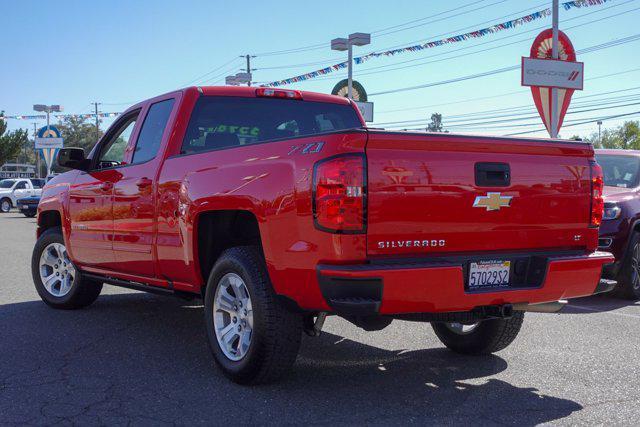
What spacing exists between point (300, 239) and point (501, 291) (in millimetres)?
1221

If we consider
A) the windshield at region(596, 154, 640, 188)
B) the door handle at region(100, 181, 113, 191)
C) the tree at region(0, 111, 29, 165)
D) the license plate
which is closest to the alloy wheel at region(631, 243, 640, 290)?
the windshield at region(596, 154, 640, 188)

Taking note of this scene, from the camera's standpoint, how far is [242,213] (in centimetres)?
486

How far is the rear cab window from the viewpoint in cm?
571

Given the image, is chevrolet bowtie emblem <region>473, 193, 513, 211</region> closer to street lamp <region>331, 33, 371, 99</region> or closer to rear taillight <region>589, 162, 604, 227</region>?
rear taillight <region>589, 162, 604, 227</region>

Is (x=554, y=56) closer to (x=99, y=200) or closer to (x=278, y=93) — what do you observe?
(x=278, y=93)

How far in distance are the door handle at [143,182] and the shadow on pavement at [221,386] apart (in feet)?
4.14

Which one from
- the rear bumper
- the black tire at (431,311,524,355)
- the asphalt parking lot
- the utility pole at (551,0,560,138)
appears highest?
the utility pole at (551,0,560,138)

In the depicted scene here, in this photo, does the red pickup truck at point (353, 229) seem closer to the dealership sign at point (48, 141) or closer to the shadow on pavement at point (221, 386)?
the shadow on pavement at point (221, 386)

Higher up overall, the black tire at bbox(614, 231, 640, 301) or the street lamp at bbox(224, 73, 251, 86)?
the street lamp at bbox(224, 73, 251, 86)

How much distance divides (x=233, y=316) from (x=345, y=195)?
4.54ft

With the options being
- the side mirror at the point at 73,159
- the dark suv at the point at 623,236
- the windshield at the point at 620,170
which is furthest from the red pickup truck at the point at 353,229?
the windshield at the point at 620,170

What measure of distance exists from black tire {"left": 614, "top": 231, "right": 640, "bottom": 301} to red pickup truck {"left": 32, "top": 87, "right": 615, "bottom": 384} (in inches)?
141

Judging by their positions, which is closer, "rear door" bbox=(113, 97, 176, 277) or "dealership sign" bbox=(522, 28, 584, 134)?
"rear door" bbox=(113, 97, 176, 277)

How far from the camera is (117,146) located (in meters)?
6.63
